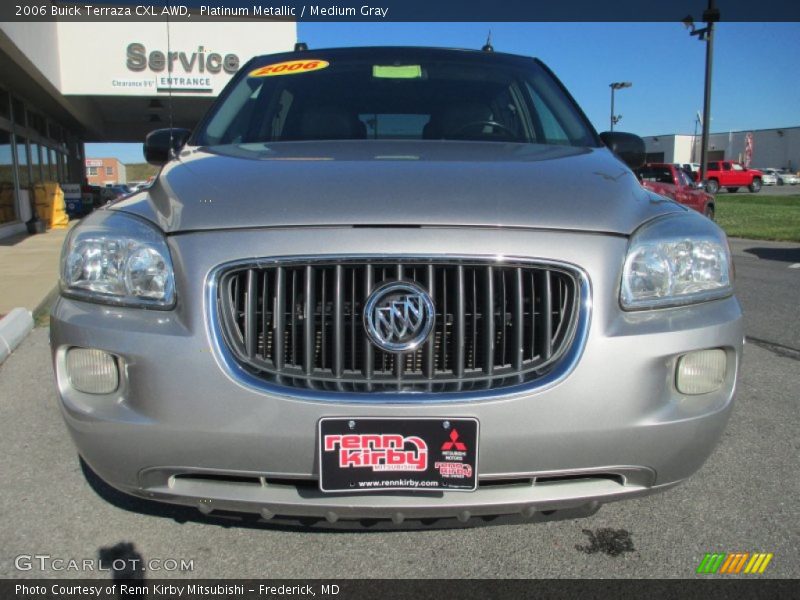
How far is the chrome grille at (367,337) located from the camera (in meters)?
1.79

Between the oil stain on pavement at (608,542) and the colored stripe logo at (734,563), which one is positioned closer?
the colored stripe logo at (734,563)

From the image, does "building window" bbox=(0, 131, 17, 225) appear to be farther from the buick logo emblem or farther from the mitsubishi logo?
the mitsubishi logo

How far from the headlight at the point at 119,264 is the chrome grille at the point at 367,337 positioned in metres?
0.20

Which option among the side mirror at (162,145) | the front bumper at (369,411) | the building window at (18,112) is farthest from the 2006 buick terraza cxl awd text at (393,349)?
the building window at (18,112)

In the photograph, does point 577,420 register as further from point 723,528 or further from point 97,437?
point 97,437

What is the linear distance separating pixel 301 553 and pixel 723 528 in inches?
56.0

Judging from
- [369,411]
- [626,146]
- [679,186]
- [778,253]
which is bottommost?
[778,253]

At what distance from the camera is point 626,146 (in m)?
3.19

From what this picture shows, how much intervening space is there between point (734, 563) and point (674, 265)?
976 millimetres

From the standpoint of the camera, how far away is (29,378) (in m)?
4.06

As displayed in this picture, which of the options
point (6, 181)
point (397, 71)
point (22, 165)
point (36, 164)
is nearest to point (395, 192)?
point (397, 71)

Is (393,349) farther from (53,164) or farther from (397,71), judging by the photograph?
(53,164)

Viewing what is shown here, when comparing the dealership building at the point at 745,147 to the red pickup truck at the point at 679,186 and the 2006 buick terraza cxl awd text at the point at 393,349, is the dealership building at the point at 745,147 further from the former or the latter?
the 2006 buick terraza cxl awd text at the point at 393,349

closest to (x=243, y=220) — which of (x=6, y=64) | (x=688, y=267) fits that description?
(x=688, y=267)
